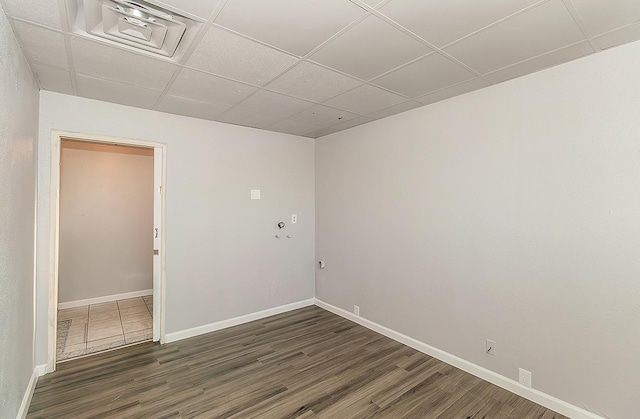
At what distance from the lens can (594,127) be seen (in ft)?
6.94

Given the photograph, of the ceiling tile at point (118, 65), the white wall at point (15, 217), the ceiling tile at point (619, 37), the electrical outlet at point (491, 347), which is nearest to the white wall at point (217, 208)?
the white wall at point (15, 217)

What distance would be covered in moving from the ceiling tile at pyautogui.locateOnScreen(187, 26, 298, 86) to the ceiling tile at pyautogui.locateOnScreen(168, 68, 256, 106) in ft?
0.44

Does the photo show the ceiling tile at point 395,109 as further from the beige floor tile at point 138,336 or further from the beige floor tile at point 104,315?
the beige floor tile at point 104,315

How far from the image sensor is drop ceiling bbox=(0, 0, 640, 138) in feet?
5.34

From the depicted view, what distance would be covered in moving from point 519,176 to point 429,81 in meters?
1.09

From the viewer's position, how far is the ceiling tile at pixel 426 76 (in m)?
2.23

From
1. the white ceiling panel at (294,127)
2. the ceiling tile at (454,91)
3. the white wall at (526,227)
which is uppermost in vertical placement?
the white ceiling panel at (294,127)

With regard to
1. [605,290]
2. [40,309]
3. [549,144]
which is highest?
[549,144]

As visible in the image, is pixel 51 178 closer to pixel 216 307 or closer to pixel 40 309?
pixel 40 309

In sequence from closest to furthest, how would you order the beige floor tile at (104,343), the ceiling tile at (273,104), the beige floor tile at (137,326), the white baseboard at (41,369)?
1. the white baseboard at (41,369)
2. the ceiling tile at (273,104)
3. the beige floor tile at (104,343)
4. the beige floor tile at (137,326)

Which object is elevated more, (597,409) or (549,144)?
(549,144)

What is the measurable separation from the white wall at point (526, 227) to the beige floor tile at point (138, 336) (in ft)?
8.94

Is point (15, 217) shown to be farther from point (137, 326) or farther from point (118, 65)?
point (137, 326)

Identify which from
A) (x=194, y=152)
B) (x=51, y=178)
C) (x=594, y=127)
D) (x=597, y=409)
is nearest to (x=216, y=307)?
(x=194, y=152)
